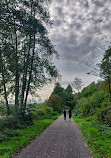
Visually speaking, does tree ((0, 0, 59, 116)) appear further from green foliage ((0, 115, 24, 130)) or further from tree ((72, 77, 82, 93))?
tree ((72, 77, 82, 93))

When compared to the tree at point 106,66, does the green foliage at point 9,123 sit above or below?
below

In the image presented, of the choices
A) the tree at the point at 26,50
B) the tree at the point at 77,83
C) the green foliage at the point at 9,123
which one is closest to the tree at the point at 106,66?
the tree at the point at 26,50

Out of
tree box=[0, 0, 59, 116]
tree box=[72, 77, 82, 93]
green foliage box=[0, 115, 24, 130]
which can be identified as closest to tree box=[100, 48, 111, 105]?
tree box=[0, 0, 59, 116]

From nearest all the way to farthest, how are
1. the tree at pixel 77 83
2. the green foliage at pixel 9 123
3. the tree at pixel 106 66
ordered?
the green foliage at pixel 9 123 → the tree at pixel 106 66 → the tree at pixel 77 83

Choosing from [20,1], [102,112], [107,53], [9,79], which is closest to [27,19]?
[20,1]

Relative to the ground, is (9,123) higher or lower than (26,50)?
lower

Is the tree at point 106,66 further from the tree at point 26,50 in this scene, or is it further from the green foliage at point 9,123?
the green foliage at point 9,123

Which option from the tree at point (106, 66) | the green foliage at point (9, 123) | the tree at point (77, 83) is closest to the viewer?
the green foliage at point (9, 123)

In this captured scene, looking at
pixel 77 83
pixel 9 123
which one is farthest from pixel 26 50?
pixel 77 83

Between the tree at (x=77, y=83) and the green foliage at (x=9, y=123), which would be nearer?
the green foliage at (x=9, y=123)

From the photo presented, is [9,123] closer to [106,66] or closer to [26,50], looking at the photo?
[26,50]

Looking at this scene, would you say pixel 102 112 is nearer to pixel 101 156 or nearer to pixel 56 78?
pixel 56 78

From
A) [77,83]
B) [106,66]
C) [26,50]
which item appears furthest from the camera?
[77,83]

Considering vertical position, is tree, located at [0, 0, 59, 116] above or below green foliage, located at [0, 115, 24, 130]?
above
